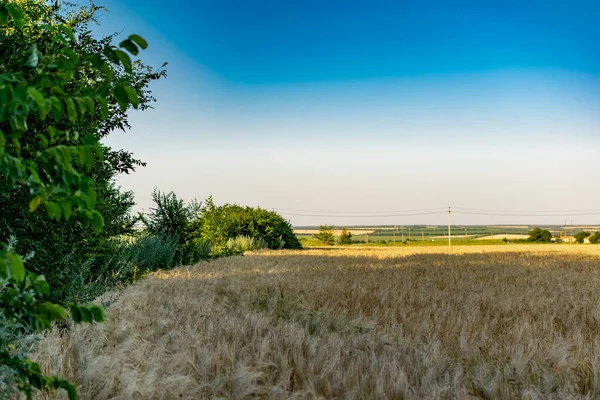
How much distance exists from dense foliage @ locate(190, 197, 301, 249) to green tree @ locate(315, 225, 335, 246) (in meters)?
31.3

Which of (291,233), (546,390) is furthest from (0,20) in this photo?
(291,233)

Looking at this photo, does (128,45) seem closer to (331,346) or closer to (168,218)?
(331,346)

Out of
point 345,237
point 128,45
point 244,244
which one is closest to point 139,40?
point 128,45

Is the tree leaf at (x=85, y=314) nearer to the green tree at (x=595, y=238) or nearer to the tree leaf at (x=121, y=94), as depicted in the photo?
the tree leaf at (x=121, y=94)

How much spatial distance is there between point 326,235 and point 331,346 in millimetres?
60355

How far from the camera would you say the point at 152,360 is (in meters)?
3.73

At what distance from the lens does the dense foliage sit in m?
30.5

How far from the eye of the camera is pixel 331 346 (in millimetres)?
4297

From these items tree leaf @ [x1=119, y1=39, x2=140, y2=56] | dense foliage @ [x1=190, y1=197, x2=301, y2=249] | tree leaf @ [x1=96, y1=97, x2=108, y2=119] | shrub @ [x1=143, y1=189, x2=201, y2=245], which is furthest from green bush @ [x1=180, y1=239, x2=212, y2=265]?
tree leaf @ [x1=119, y1=39, x2=140, y2=56]

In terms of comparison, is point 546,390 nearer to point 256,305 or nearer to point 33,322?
point 33,322

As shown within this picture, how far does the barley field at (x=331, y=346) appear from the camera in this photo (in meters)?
3.31

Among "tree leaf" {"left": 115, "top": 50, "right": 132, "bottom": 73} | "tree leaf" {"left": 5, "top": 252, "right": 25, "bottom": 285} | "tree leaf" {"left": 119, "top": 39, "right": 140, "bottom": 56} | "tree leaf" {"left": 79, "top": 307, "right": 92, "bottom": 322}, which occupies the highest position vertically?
"tree leaf" {"left": 119, "top": 39, "right": 140, "bottom": 56}

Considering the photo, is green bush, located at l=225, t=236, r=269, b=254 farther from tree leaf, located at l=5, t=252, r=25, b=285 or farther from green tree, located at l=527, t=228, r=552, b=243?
green tree, located at l=527, t=228, r=552, b=243

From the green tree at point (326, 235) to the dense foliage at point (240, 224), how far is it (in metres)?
31.3
